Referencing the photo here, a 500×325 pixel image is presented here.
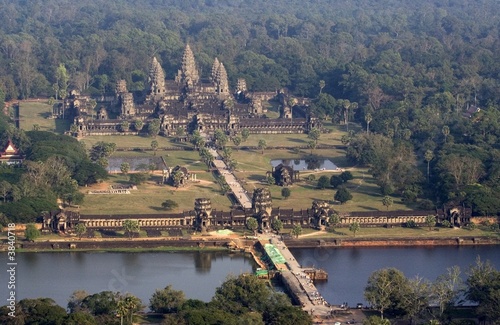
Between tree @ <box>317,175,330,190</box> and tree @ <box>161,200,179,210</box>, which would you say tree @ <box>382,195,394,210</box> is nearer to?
tree @ <box>317,175,330,190</box>

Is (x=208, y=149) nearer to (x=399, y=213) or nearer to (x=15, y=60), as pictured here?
(x=399, y=213)

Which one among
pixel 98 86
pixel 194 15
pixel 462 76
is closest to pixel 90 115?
pixel 98 86

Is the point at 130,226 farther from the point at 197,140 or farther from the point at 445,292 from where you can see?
the point at 197,140

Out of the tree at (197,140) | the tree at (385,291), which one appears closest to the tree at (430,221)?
the tree at (385,291)

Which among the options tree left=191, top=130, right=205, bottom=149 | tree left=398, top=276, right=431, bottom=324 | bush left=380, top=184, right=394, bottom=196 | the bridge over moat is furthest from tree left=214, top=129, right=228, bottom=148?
tree left=398, top=276, right=431, bottom=324

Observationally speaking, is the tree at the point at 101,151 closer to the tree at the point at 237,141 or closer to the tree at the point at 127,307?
the tree at the point at 237,141

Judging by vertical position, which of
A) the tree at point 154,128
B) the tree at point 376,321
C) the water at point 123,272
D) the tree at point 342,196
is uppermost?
the tree at point 154,128
